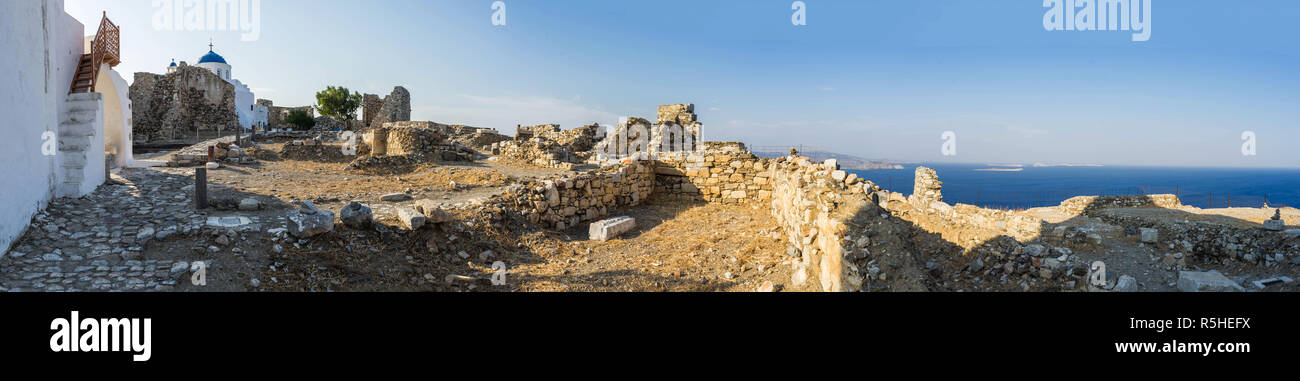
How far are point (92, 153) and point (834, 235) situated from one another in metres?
11.7

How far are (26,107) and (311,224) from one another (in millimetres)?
4493

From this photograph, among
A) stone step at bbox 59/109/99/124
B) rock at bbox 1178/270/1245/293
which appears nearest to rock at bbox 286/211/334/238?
stone step at bbox 59/109/99/124

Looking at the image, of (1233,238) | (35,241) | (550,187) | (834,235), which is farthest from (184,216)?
(1233,238)

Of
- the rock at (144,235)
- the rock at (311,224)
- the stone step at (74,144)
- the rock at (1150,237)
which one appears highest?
the stone step at (74,144)

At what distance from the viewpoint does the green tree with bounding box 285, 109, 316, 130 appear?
36.3 meters

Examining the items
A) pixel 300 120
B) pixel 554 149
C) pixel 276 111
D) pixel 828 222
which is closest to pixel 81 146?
pixel 828 222

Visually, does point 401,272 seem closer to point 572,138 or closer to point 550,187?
point 550,187

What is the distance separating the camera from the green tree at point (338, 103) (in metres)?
39.7

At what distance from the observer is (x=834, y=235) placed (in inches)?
211

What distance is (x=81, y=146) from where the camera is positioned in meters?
8.30

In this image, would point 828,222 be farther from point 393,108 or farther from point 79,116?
point 393,108

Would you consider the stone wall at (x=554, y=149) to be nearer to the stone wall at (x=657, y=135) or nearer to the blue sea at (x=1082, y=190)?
the stone wall at (x=657, y=135)

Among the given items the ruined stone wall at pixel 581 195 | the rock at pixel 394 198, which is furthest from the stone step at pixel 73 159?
the ruined stone wall at pixel 581 195

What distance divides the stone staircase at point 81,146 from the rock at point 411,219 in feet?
17.4
